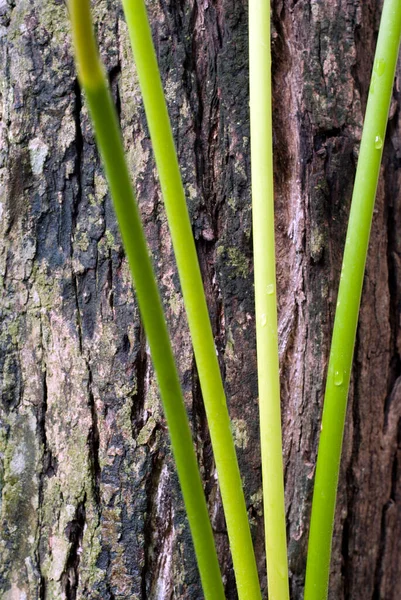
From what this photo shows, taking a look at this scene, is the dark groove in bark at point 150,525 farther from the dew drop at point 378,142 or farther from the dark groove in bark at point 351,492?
the dew drop at point 378,142

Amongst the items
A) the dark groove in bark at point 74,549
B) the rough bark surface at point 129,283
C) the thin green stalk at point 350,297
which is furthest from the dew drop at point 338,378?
the dark groove in bark at point 74,549

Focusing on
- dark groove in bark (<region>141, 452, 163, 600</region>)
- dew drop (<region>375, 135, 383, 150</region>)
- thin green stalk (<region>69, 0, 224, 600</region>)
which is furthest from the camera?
dark groove in bark (<region>141, 452, 163, 600</region>)

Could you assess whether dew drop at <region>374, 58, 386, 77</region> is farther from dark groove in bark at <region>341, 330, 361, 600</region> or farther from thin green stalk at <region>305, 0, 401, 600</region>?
dark groove in bark at <region>341, 330, 361, 600</region>

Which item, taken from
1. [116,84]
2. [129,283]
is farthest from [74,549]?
[116,84]

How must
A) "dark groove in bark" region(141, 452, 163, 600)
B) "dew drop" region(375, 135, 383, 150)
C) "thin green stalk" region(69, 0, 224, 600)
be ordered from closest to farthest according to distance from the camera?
"thin green stalk" region(69, 0, 224, 600)
"dew drop" region(375, 135, 383, 150)
"dark groove in bark" region(141, 452, 163, 600)

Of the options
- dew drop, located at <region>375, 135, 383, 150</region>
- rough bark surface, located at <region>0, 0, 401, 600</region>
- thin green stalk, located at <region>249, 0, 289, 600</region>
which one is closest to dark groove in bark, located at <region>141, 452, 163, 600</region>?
rough bark surface, located at <region>0, 0, 401, 600</region>

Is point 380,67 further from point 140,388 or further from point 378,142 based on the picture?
point 140,388

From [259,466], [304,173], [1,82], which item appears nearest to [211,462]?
[259,466]
